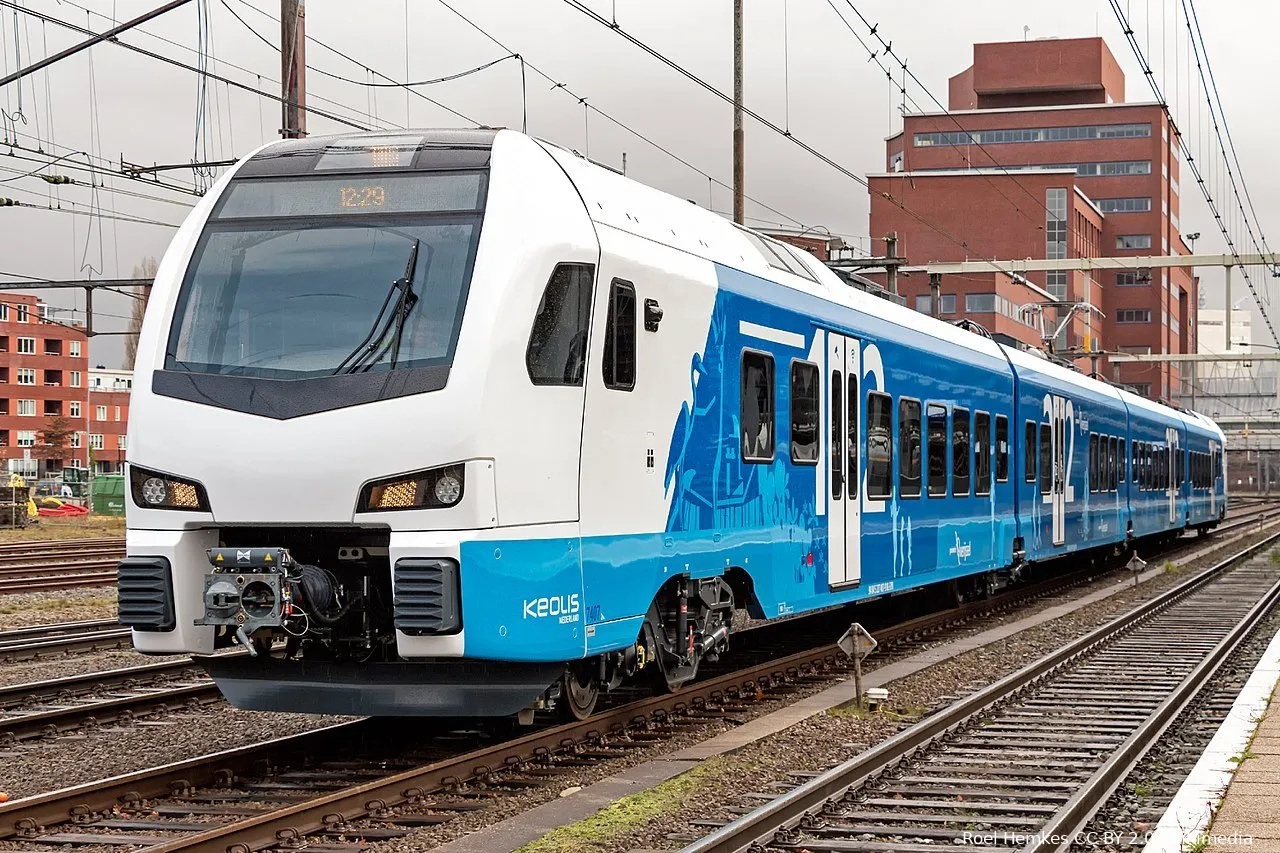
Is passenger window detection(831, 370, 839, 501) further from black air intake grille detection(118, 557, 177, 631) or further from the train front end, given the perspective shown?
black air intake grille detection(118, 557, 177, 631)

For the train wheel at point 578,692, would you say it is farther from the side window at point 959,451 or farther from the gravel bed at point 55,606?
the gravel bed at point 55,606

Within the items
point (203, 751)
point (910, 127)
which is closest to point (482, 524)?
point (203, 751)

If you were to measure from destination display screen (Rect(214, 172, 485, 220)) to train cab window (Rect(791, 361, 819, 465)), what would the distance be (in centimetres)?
412

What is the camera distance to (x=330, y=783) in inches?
340

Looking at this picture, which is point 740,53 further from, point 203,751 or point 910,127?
point 910,127

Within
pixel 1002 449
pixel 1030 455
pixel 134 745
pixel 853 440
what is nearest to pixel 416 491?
pixel 134 745

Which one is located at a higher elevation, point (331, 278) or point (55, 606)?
point (331, 278)

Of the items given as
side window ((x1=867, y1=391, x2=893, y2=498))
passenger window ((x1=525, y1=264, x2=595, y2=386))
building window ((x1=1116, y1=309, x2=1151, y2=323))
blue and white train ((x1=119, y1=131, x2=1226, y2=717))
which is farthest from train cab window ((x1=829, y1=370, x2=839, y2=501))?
building window ((x1=1116, y1=309, x2=1151, y2=323))

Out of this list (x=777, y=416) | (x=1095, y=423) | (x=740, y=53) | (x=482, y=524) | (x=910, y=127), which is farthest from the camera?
(x=910, y=127)

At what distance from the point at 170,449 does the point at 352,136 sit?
7.73ft

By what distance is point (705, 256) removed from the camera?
36.3ft

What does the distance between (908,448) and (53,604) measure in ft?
37.3

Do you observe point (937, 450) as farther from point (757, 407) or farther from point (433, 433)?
point (433, 433)

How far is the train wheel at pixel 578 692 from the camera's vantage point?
9.70 metres
